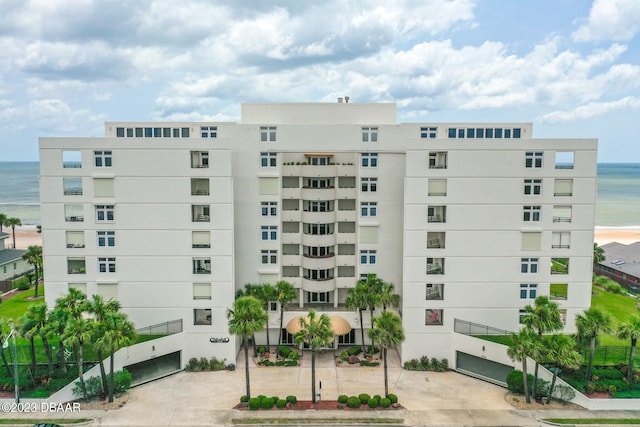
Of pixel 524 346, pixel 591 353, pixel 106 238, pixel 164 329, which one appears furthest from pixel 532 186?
pixel 106 238

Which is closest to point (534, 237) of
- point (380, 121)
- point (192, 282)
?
point (380, 121)

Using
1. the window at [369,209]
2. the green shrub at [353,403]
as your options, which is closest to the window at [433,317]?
the window at [369,209]

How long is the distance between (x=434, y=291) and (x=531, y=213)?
9895 millimetres

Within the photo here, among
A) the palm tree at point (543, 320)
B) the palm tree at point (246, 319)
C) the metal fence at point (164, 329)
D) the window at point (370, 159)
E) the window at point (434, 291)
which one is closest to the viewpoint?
the palm tree at point (246, 319)

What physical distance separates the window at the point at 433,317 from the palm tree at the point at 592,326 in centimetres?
1015

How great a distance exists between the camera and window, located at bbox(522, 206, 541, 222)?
36.9m

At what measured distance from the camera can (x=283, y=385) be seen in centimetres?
3469

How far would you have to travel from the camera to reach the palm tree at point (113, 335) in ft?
94.2

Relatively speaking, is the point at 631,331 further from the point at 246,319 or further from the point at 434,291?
the point at 246,319

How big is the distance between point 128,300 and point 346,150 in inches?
850

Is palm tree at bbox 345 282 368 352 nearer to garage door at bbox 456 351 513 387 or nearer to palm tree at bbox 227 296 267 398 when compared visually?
garage door at bbox 456 351 513 387

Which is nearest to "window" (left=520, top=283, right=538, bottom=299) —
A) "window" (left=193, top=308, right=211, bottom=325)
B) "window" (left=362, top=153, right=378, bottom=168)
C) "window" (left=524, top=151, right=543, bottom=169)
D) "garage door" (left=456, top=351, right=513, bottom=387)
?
"garage door" (left=456, top=351, right=513, bottom=387)

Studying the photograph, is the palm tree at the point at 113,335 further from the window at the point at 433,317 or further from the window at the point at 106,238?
the window at the point at 433,317

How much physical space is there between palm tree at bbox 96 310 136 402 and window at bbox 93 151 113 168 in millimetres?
11866
